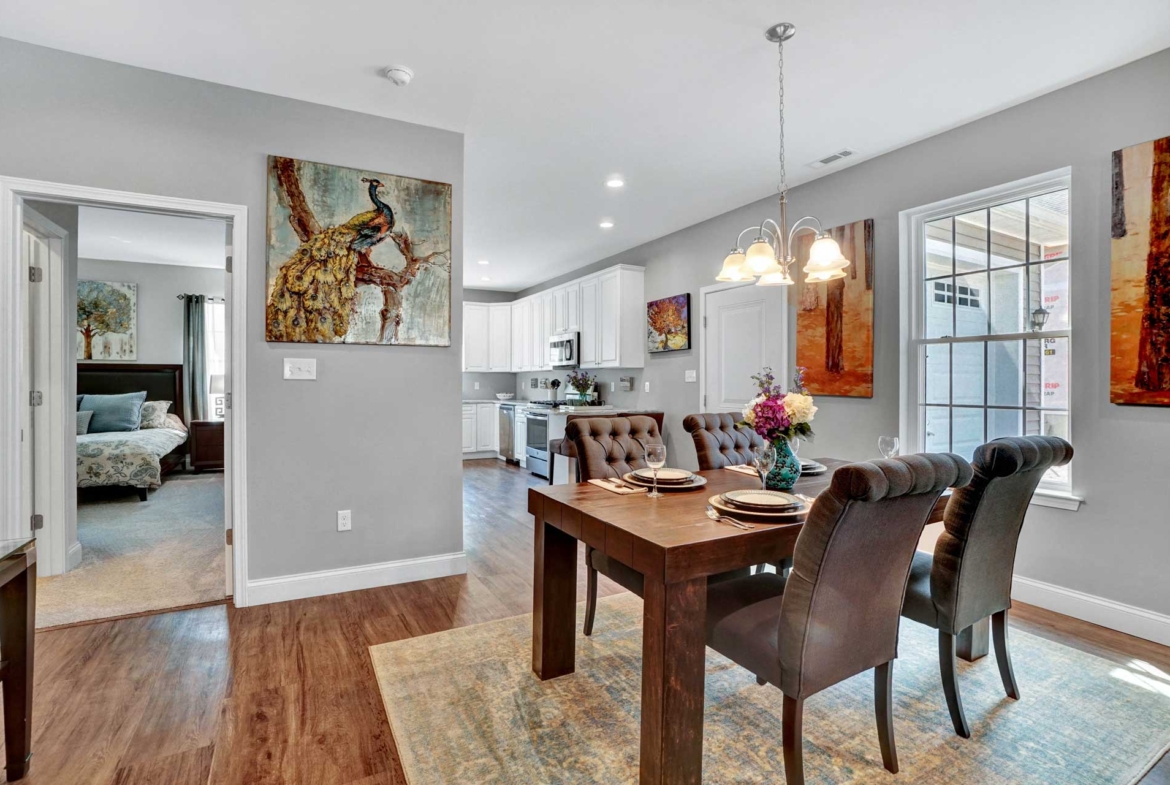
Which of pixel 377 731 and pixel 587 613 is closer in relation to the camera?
pixel 377 731

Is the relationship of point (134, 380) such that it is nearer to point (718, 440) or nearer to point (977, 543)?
point (718, 440)

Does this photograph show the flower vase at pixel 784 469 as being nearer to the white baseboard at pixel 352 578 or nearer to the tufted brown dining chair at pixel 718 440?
the tufted brown dining chair at pixel 718 440

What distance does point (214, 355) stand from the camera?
7.07 metres

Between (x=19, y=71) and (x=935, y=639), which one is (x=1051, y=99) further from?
(x=19, y=71)

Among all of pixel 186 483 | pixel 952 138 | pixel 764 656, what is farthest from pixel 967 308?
pixel 186 483

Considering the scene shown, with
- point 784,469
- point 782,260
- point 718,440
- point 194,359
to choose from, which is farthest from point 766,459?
point 194,359

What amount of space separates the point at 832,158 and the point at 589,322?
3253 millimetres

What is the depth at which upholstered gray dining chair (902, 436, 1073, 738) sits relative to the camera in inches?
65.5

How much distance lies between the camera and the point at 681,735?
1.44 m

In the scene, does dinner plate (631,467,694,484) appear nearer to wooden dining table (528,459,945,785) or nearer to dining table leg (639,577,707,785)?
wooden dining table (528,459,945,785)

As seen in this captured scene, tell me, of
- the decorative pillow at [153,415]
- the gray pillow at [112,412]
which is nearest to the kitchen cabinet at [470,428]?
the decorative pillow at [153,415]

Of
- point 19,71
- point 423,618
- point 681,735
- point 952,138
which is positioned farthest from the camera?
point 952,138

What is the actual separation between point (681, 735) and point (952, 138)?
11.2 ft

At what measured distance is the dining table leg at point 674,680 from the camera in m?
1.42
